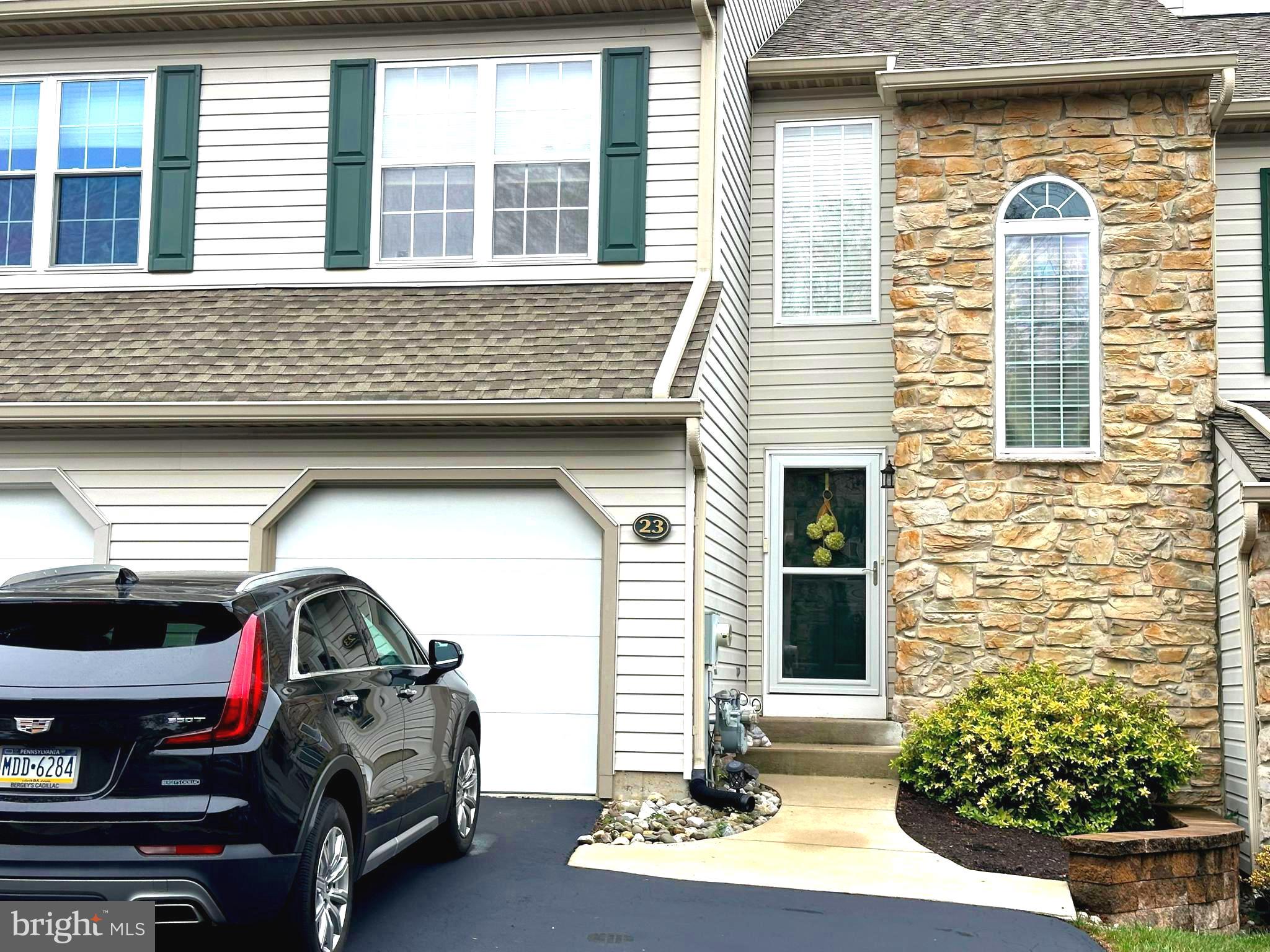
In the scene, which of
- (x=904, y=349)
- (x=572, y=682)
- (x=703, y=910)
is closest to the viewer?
(x=703, y=910)

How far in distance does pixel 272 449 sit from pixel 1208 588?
7.03 m

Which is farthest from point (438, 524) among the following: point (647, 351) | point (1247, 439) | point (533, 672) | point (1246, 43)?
point (1246, 43)

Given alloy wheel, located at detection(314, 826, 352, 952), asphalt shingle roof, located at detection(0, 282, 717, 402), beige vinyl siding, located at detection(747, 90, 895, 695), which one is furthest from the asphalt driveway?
beige vinyl siding, located at detection(747, 90, 895, 695)

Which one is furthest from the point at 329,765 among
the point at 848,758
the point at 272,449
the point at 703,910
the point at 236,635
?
the point at 848,758

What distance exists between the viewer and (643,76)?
10203 mm

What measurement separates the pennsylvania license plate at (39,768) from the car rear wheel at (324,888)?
87 centimetres

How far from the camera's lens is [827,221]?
11.8m

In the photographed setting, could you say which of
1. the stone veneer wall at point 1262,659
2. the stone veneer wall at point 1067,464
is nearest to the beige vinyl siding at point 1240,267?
the stone veneer wall at point 1067,464

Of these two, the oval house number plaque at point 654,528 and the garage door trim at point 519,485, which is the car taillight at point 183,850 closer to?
the garage door trim at point 519,485

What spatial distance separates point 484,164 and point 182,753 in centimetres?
666

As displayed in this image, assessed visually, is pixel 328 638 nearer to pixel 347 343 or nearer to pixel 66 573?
pixel 66 573

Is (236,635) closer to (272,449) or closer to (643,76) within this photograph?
(272,449)

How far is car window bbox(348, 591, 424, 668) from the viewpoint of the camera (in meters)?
6.31

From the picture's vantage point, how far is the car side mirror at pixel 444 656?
6871 mm
